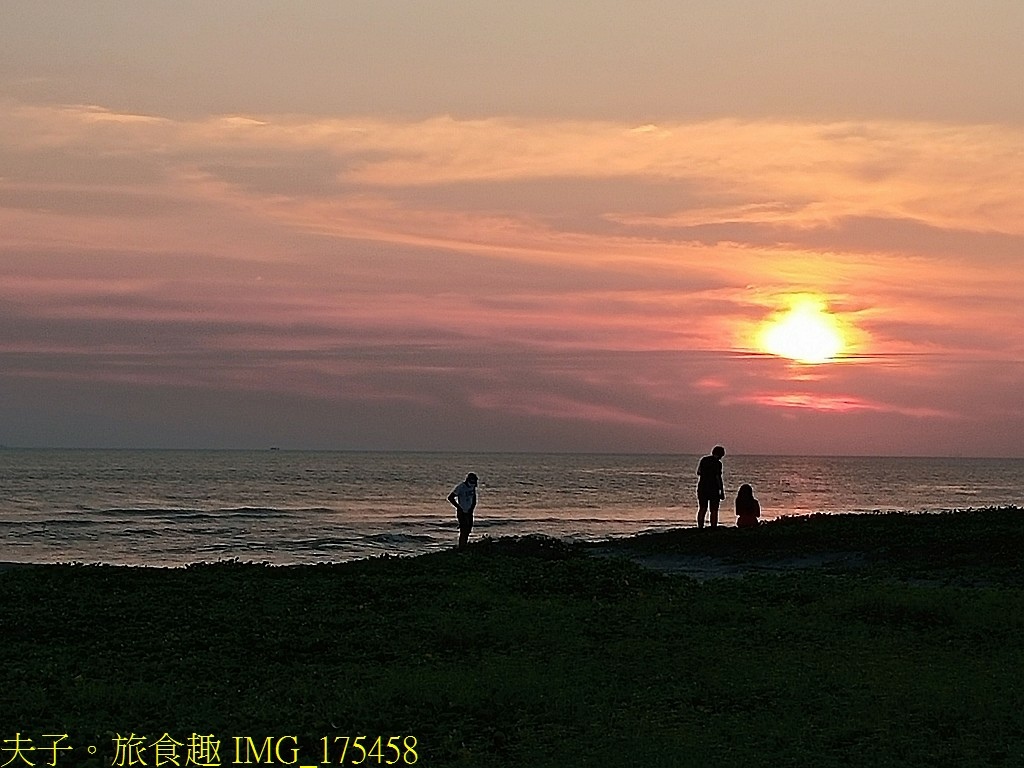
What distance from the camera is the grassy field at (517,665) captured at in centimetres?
1176

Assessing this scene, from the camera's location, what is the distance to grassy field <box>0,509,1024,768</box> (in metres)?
11.8

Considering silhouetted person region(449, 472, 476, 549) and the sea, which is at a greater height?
silhouetted person region(449, 472, 476, 549)

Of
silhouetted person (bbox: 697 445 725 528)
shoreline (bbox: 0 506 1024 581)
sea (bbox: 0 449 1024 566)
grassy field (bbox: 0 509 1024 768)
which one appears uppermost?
silhouetted person (bbox: 697 445 725 528)

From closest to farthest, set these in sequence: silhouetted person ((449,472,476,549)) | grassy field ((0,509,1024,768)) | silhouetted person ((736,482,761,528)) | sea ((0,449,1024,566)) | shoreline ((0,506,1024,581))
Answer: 1. grassy field ((0,509,1024,768))
2. shoreline ((0,506,1024,581))
3. silhouetted person ((449,472,476,549))
4. silhouetted person ((736,482,761,528))
5. sea ((0,449,1024,566))

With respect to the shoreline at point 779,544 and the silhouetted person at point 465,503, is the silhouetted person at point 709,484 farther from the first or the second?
the silhouetted person at point 465,503

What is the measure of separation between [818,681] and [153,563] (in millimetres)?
42200

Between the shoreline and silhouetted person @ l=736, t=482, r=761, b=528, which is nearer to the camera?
the shoreline

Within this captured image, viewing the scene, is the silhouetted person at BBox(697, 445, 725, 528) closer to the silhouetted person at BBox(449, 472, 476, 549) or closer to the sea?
the silhouetted person at BBox(449, 472, 476, 549)

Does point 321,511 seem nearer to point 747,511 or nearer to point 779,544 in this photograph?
point 747,511

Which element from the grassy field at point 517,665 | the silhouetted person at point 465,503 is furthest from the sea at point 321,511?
the grassy field at point 517,665

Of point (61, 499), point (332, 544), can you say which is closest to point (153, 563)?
point (332, 544)

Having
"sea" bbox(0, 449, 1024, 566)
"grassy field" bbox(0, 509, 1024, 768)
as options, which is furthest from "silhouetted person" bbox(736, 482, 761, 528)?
"sea" bbox(0, 449, 1024, 566)

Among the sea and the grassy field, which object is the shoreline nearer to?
the grassy field

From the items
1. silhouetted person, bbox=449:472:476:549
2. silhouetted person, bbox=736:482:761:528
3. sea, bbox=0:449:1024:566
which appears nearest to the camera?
silhouetted person, bbox=449:472:476:549
